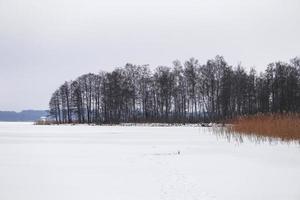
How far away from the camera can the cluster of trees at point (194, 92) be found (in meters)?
59.7

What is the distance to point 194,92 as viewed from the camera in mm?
61875

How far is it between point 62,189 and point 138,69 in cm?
6102

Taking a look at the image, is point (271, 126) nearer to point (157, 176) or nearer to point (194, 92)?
point (157, 176)

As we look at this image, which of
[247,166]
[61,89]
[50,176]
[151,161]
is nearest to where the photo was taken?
[50,176]

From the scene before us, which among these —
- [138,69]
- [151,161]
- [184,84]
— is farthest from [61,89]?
[151,161]

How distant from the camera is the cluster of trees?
196 ft

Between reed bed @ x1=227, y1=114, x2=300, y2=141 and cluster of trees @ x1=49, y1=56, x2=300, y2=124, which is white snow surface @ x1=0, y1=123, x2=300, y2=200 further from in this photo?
cluster of trees @ x1=49, y1=56, x2=300, y2=124

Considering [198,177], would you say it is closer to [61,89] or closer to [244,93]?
[244,93]

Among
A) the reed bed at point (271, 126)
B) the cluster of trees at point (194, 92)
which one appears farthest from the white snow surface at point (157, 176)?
the cluster of trees at point (194, 92)

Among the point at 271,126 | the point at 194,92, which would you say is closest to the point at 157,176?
the point at 271,126

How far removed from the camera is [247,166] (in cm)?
948

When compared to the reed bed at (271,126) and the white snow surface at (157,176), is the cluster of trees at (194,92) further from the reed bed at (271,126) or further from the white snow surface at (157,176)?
the white snow surface at (157,176)

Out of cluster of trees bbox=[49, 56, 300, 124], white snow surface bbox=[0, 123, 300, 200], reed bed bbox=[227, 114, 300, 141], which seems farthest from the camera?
cluster of trees bbox=[49, 56, 300, 124]

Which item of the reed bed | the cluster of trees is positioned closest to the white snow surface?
the reed bed
